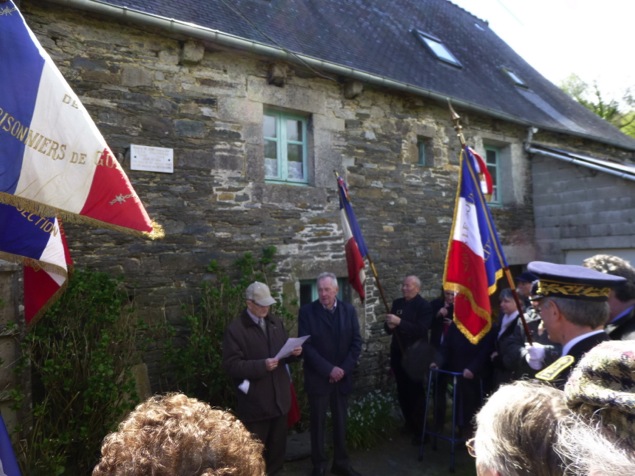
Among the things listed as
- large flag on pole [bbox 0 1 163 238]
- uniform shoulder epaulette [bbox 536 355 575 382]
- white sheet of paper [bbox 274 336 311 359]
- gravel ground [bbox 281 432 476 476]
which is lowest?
gravel ground [bbox 281 432 476 476]

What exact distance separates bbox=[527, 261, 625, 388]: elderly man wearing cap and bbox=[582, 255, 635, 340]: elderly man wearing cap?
493 millimetres

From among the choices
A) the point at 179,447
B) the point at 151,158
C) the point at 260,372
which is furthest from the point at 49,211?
the point at 151,158

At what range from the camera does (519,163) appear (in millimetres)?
9984

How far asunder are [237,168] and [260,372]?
2783 mm

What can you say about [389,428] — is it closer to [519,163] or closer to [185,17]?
[185,17]

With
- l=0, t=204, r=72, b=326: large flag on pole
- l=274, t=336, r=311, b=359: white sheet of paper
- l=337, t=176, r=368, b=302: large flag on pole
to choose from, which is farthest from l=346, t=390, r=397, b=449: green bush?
l=0, t=204, r=72, b=326: large flag on pole

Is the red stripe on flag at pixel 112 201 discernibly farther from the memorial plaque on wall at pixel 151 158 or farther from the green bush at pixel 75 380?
the memorial plaque on wall at pixel 151 158

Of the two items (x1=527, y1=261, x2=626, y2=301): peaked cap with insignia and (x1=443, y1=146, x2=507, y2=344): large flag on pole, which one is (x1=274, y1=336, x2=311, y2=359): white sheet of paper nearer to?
(x1=443, y1=146, x2=507, y2=344): large flag on pole

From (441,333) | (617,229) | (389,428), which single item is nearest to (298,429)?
(389,428)

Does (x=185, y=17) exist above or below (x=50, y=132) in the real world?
above

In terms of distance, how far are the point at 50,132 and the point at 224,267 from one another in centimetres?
382

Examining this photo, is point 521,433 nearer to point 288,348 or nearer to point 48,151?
point 48,151

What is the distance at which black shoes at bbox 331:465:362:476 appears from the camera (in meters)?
4.72

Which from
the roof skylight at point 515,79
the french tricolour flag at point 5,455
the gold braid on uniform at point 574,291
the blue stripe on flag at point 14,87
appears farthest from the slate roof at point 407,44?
the gold braid on uniform at point 574,291
